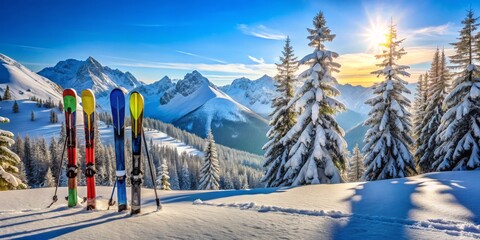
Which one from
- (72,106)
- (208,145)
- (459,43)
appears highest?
(459,43)

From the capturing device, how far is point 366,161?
19219 mm

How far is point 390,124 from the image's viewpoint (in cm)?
1878

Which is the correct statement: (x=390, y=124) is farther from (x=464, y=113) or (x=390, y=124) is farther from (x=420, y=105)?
(x=420, y=105)

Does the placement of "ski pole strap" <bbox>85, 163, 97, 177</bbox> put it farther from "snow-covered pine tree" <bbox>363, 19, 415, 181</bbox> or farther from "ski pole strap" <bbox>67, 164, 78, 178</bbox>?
"snow-covered pine tree" <bbox>363, 19, 415, 181</bbox>

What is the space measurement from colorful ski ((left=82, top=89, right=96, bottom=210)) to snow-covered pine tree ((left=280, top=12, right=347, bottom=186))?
36.4 feet

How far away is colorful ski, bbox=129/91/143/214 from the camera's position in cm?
606

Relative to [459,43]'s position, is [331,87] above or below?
below

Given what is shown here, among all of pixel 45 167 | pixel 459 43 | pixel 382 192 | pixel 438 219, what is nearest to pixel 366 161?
pixel 459 43

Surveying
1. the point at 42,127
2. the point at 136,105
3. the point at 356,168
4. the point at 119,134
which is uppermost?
the point at 136,105

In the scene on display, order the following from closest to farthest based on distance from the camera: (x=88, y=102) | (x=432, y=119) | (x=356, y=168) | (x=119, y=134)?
(x=119, y=134) → (x=88, y=102) → (x=432, y=119) → (x=356, y=168)

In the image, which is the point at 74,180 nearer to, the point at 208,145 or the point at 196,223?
the point at 196,223

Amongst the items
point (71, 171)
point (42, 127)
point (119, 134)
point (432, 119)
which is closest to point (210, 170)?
point (432, 119)

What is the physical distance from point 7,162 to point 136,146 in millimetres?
14097

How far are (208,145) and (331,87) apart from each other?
21.4 m
